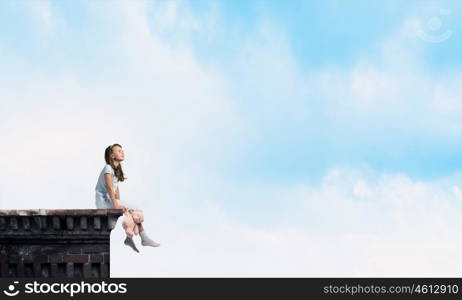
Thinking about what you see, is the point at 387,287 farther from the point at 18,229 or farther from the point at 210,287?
the point at 18,229

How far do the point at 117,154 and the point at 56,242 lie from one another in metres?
2.46

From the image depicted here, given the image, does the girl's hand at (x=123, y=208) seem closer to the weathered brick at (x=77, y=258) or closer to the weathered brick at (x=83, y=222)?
the weathered brick at (x=83, y=222)

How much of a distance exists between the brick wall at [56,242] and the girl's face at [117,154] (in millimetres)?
1218

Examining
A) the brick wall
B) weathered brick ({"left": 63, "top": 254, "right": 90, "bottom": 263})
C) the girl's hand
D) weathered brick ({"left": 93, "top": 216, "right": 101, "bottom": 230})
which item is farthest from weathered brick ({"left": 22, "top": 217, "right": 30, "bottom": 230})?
the girl's hand

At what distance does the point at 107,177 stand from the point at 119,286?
3.08 metres

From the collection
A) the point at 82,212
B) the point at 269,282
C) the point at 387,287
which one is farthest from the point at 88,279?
the point at 387,287

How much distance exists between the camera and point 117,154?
17844mm

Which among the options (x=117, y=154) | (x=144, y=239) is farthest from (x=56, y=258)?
(x=117, y=154)

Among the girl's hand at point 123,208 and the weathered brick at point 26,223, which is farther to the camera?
the weathered brick at point 26,223

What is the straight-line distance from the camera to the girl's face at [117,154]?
58.5ft
